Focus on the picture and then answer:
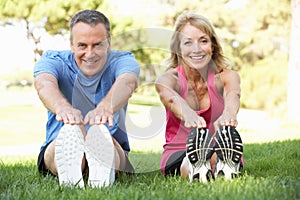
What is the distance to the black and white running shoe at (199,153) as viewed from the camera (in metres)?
2.54

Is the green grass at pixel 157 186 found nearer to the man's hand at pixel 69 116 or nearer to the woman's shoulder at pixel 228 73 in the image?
the man's hand at pixel 69 116

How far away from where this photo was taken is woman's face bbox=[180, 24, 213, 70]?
9.77 feet

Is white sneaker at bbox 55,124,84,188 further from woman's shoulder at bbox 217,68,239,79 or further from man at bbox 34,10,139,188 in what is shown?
woman's shoulder at bbox 217,68,239,79

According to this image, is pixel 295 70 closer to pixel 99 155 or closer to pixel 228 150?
pixel 228 150

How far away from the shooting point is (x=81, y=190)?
93.6 inches

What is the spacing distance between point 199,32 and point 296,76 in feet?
21.8

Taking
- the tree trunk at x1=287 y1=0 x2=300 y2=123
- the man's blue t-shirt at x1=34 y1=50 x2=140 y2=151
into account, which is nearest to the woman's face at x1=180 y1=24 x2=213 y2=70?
the man's blue t-shirt at x1=34 y1=50 x2=140 y2=151

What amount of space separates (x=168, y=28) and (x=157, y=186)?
9362 millimetres

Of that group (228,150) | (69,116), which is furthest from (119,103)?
(228,150)

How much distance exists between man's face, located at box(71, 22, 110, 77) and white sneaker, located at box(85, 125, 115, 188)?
1.67ft

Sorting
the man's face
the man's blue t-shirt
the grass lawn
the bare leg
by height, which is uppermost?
the man's face

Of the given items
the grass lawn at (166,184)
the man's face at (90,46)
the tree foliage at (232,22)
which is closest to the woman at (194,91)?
the grass lawn at (166,184)

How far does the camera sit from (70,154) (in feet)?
7.89

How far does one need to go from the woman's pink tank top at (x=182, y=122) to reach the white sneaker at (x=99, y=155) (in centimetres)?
64
